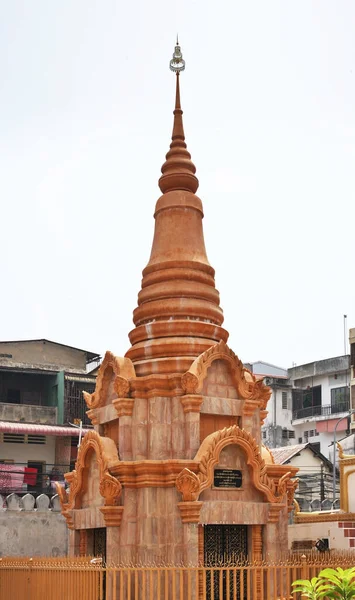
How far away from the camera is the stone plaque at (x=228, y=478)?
61.6ft

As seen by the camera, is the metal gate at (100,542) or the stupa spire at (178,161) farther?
the stupa spire at (178,161)

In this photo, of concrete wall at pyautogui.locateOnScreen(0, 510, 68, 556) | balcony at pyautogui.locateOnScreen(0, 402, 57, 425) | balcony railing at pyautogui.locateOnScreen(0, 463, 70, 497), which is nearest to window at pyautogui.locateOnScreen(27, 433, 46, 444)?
balcony at pyautogui.locateOnScreen(0, 402, 57, 425)

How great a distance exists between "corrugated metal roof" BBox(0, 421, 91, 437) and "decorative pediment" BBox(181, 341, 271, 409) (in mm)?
18442

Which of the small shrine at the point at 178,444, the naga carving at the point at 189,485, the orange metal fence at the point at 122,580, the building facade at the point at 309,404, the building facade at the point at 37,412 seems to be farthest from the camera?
the building facade at the point at 309,404

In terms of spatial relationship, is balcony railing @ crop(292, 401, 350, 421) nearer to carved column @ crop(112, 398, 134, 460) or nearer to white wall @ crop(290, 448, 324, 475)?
white wall @ crop(290, 448, 324, 475)

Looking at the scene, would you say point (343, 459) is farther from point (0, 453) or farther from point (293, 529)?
point (0, 453)

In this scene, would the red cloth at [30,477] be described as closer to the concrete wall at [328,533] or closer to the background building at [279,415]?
the concrete wall at [328,533]

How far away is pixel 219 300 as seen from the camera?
21766 millimetres

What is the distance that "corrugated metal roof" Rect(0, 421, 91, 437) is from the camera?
3631 centimetres

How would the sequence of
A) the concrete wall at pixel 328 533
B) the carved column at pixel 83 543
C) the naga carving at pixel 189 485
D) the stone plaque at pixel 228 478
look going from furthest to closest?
the concrete wall at pixel 328 533 → the carved column at pixel 83 543 → the stone plaque at pixel 228 478 → the naga carving at pixel 189 485

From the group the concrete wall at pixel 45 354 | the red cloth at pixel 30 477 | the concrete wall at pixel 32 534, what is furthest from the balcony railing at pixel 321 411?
the concrete wall at pixel 32 534

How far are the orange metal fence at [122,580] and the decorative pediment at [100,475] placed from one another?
63.4 inches

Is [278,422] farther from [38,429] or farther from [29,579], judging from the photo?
[29,579]

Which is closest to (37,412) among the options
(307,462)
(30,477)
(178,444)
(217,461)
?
(30,477)
